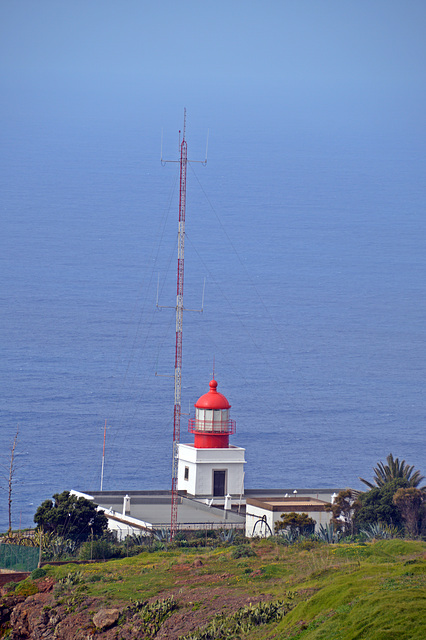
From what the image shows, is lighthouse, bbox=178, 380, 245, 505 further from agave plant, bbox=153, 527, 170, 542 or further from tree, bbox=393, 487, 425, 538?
tree, bbox=393, 487, 425, 538

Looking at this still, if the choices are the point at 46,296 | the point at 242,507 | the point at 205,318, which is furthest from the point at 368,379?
the point at 242,507

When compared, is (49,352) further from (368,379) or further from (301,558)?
(301,558)

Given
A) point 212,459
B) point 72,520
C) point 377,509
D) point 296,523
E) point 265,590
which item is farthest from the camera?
point 212,459

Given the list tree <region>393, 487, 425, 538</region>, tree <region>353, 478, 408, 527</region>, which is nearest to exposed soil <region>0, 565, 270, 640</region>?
tree <region>353, 478, 408, 527</region>

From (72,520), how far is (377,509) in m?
13.3

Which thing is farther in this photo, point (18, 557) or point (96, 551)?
point (96, 551)

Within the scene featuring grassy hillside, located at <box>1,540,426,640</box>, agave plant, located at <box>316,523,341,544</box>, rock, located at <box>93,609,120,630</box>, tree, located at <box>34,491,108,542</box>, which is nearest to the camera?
grassy hillside, located at <box>1,540,426,640</box>

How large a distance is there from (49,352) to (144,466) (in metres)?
62.6

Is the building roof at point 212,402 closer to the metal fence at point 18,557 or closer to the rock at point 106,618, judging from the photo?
the metal fence at point 18,557

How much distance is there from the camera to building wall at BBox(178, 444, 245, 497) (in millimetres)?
49219

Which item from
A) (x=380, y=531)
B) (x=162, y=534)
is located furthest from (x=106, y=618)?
(x=380, y=531)

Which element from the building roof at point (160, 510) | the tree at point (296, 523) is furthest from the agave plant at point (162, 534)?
the tree at point (296, 523)

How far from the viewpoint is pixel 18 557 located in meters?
35.5

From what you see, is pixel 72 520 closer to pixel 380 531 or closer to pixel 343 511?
pixel 343 511
